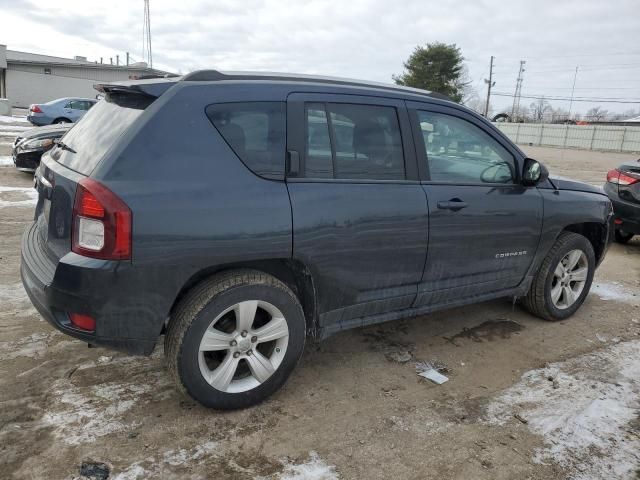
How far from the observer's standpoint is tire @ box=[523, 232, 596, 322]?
4285 mm

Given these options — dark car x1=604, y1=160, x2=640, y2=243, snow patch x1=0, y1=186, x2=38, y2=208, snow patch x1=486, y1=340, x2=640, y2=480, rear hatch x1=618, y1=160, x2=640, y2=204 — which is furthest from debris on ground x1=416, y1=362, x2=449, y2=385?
snow patch x1=0, y1=186, x2=38, y2=208

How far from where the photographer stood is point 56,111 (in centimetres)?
2086

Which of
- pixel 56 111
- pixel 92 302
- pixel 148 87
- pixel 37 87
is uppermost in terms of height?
pixel 37 87

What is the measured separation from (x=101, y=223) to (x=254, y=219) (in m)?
0.75

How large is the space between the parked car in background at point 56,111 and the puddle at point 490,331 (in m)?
20.0

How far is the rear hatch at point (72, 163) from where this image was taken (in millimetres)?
2549

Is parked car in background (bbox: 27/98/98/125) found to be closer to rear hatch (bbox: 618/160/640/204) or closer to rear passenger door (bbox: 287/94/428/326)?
rear hatch (bbox: 618/160/640/204)

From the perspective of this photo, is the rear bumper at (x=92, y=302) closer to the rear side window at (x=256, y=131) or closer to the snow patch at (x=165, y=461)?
the snow patch at (x=165, y=461)

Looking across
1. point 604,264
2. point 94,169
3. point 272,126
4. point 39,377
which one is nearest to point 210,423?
point 39,377

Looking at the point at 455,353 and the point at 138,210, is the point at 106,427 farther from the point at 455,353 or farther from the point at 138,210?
the point at 455,353

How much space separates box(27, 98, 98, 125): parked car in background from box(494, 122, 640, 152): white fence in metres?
28.3

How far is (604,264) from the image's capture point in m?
6.53

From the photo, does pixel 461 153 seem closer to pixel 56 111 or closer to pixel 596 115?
pixel 56 111

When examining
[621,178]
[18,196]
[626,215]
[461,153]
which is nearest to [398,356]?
[461,153]
